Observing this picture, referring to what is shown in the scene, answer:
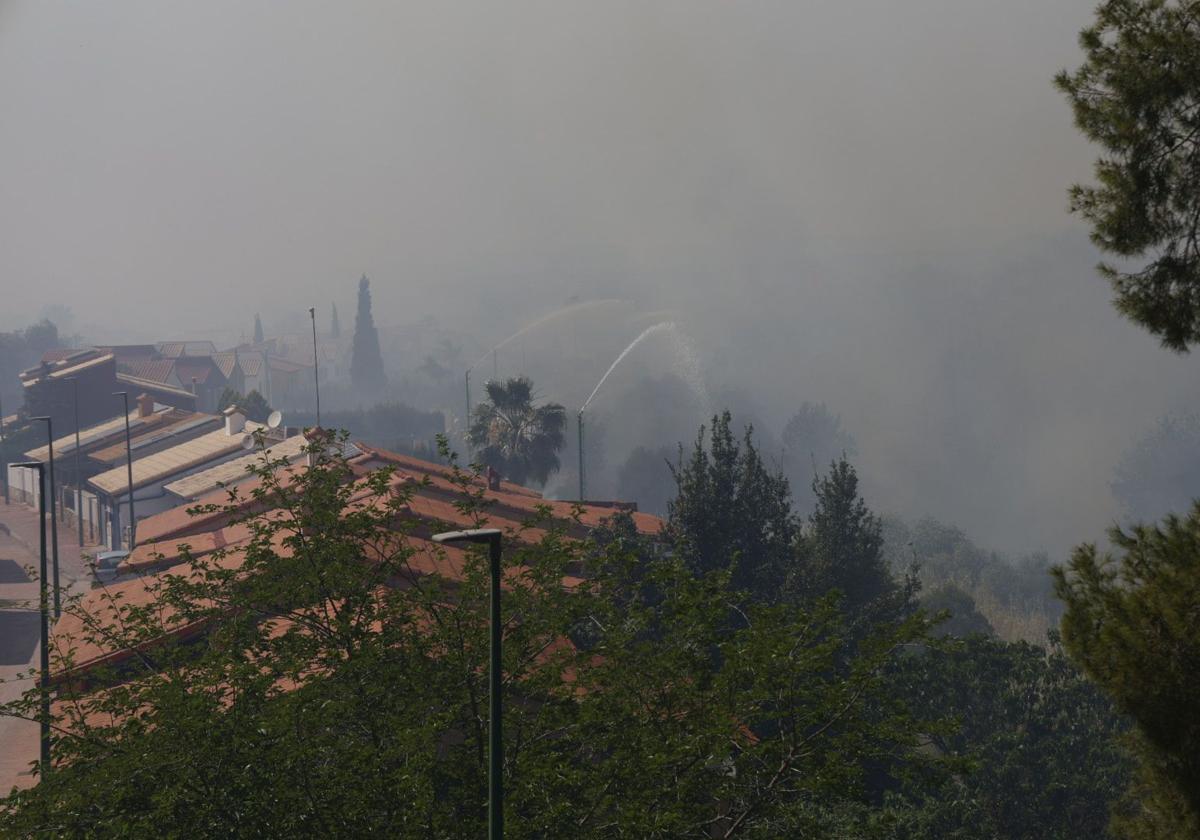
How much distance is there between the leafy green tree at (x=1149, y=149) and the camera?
10.5 m

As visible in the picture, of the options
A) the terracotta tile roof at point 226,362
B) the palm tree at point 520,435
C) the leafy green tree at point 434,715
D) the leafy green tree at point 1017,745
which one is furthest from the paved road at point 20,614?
the terracotta tile roof at point 226,362

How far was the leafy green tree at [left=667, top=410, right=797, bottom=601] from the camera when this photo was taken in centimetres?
3672

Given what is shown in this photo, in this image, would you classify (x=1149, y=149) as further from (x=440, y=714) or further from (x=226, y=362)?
(x=226, y=362)

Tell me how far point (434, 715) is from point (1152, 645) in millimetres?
7910

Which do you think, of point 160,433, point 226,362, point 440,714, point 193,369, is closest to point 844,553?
point 440,714

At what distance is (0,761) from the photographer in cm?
3281

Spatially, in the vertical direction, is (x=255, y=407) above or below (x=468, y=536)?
above

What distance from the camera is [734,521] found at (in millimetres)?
37344

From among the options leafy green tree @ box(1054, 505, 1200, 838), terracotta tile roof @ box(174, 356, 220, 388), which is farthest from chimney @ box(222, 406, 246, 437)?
terracotta tile roof @ box(174, 356, 220, 388)

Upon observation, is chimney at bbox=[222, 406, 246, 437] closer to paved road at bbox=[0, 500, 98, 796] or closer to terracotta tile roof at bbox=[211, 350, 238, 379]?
paved road at bbox=[0, 500, 98, 796]

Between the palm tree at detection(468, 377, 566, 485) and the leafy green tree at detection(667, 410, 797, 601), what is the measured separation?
2854 centimetres

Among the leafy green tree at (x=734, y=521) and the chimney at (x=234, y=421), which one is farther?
the chimney at (x=234, y=421)

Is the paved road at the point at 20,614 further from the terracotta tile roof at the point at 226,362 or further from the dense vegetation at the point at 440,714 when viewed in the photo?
the terracotta tile roof at the point at 226,362

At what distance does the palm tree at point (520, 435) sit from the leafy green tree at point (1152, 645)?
5653 cm
